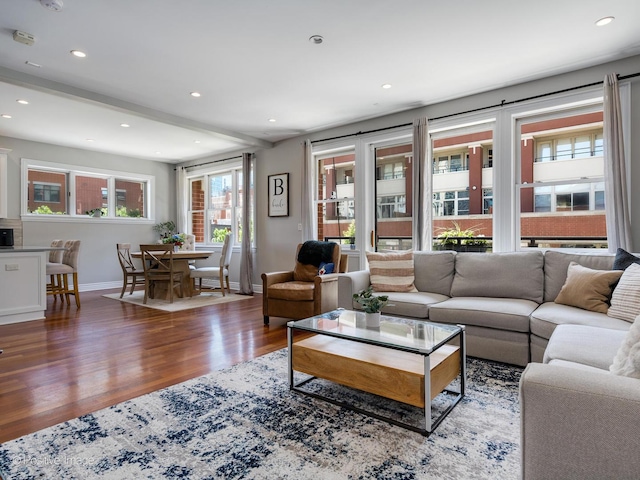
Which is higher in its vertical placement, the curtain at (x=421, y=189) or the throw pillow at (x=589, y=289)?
the curtain at (x=421, y=189)

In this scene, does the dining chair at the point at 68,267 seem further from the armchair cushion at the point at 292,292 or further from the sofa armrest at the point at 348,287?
the sofa armrest at the point at 348,287

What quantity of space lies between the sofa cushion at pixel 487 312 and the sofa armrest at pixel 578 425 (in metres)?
1.69

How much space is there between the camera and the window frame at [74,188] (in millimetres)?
6076

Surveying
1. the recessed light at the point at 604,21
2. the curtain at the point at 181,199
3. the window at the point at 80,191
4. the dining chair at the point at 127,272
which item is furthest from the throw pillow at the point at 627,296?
the window at the point at 80,191

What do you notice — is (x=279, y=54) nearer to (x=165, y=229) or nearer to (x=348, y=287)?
(x=348, y=287)

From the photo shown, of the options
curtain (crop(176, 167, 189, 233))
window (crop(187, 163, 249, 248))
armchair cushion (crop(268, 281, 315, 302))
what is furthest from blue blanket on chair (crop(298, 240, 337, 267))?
curtain (crop(176, 167, 189, 233))

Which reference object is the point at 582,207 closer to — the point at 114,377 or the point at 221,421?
the point at 221,421

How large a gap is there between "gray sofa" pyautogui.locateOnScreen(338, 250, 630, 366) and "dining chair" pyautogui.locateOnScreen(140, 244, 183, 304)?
10.0 feet

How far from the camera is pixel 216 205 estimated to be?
24.3 feet

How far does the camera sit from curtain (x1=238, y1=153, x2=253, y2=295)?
6.33 m

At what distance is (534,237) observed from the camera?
396 cm

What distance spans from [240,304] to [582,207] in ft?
14.4

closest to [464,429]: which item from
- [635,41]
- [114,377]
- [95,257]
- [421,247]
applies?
[114,377]

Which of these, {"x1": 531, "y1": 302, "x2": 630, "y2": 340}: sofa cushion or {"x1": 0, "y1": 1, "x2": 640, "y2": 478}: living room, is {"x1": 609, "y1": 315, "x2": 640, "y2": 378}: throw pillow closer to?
{"x1": 531, "y1": 302, "x2": 630, "y2": 340}: sofa cushion
